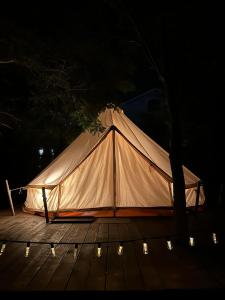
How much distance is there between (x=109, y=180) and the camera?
812cm

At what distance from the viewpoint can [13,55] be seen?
6.14 m

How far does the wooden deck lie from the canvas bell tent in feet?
4.13

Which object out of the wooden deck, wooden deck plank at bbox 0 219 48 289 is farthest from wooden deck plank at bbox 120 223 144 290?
wooden deck plank at bbox 0 219 48 289

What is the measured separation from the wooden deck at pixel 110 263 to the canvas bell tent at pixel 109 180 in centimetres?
126

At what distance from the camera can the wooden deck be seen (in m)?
3.78

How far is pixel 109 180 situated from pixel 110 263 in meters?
3.67

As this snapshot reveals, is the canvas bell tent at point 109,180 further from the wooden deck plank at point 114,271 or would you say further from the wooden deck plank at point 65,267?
the wooden deck plank at point 114,271

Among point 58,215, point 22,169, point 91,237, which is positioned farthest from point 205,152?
point 91,237

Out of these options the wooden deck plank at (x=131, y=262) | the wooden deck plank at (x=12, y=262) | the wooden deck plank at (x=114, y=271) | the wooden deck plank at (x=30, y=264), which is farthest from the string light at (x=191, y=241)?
the wooden deck plank at (x=12, y=262)

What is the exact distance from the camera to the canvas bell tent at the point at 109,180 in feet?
25.8

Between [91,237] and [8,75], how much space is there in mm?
5717

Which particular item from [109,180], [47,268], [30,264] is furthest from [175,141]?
[109,180]

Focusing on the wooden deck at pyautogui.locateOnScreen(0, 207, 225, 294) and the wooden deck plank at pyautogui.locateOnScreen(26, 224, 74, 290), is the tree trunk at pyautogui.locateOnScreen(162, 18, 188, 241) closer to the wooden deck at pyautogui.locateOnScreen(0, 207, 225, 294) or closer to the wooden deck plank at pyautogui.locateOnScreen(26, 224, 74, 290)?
the wooden deck at pyautogui.locateOnScreen(0, 207, 225, 294)

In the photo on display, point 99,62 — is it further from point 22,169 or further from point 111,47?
point 22,169
